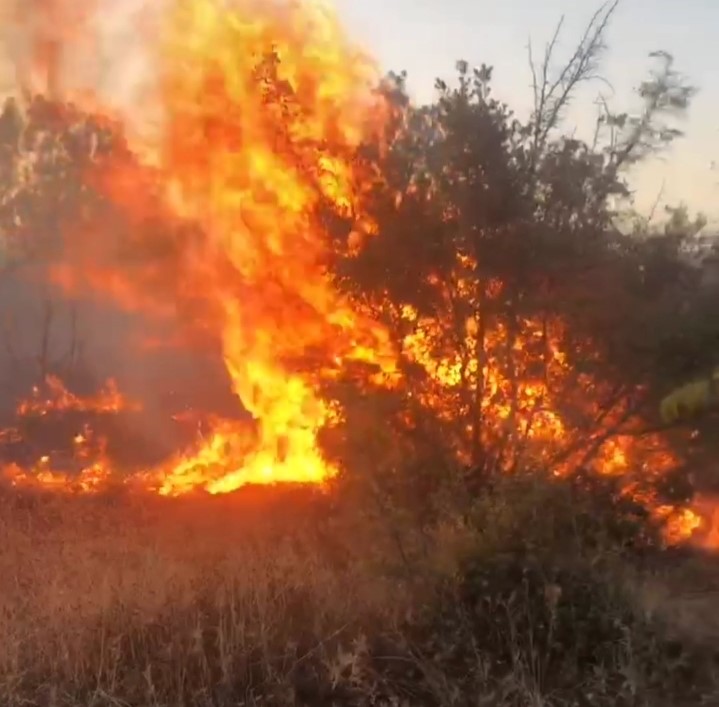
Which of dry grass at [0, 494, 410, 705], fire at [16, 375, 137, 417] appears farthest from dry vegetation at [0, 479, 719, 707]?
fire at [16, 375, 137, 417]

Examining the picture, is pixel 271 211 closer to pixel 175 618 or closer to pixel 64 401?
pixel 175 618

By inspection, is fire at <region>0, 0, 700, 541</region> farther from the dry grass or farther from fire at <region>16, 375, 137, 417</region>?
fire at <region>16, 375, 137, 417</region>

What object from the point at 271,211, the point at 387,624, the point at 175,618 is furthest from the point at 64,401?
the point at 387,624

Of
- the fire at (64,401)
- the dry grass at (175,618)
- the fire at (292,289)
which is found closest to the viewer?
the dry grass at (175,618)

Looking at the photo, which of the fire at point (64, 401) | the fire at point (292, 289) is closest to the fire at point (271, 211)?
the fire at point (292, 289)

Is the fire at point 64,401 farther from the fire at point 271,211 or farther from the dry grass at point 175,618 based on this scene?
the dry grass at point 175,618

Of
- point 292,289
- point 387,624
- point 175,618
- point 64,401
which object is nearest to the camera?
point 175,618

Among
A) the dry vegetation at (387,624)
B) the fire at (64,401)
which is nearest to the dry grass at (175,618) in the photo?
the dry vegetation at (387,624)

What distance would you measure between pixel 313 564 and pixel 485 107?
5203mm

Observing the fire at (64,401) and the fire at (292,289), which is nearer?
the fire at (292,289)

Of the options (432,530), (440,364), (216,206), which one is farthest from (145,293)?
(432,530)

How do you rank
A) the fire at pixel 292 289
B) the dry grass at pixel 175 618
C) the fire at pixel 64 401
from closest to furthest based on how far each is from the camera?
1. the dry grass at pixel 175 618
2. the fire at pixel 292 289
3. the fire at pixel 64 401

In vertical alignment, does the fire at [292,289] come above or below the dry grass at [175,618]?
above

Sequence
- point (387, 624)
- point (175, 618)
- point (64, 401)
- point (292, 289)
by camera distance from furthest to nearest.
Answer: point (64, 401)
point (292, 289)
point (387, 624)
point (175, 618)
